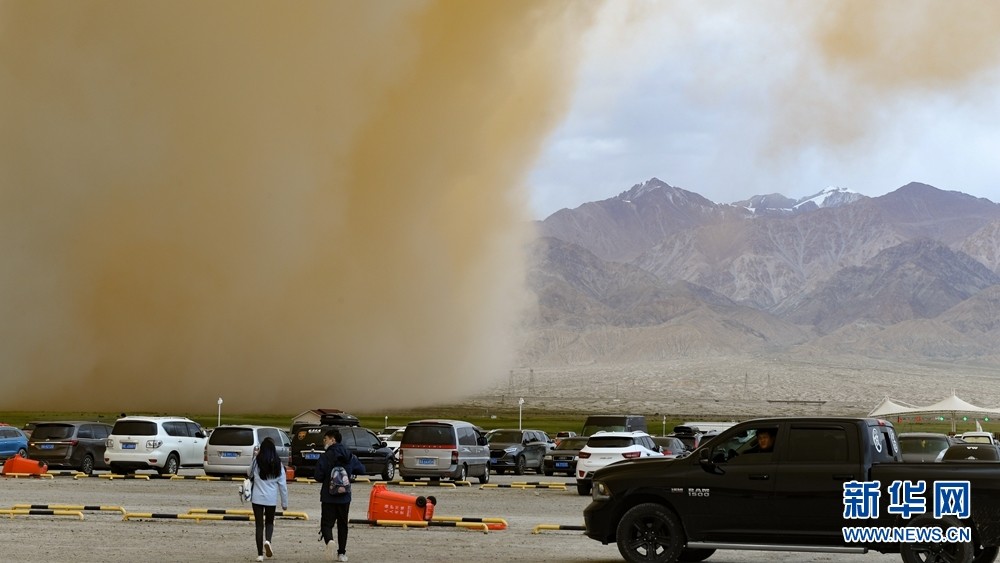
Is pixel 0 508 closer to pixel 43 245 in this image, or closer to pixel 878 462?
pixel 878 462

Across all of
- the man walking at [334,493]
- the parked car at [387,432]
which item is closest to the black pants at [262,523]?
the man walking at [334,493]

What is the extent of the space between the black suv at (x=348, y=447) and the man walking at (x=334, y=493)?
63.6ft

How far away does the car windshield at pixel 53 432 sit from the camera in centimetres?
3825

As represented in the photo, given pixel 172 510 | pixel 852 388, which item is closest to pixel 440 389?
pixel 852 388

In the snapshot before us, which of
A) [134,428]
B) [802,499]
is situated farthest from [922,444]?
[134,428]

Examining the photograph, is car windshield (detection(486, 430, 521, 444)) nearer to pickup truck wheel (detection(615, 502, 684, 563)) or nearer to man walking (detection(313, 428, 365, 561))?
man walking (detection(313, 428, 365, 561))

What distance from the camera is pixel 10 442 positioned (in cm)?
4306

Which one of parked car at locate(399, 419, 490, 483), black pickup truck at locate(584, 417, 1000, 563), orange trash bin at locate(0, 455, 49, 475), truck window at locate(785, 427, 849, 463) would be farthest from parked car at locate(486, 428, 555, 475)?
truck window at locate(785, 427, 849, 463)

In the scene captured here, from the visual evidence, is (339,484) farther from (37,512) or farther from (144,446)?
(144,446)

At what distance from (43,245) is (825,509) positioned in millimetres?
110698

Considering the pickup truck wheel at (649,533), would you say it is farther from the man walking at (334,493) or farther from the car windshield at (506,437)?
the car windshield at (506,437)

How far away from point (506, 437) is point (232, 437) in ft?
43.3

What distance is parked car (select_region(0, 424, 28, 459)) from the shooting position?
4266 cm

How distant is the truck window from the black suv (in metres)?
21.8
